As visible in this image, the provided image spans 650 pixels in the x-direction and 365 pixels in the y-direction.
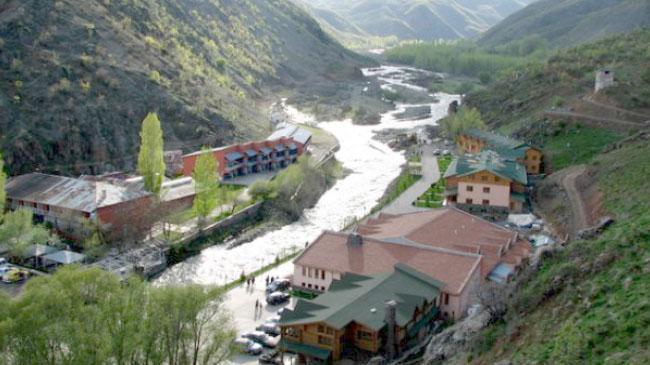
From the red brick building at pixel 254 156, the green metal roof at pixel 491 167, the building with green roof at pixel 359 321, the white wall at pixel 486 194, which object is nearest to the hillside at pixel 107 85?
the red brick building at pixel 254 156

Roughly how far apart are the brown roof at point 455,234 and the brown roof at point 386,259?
181cm

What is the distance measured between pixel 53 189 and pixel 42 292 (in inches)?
1009

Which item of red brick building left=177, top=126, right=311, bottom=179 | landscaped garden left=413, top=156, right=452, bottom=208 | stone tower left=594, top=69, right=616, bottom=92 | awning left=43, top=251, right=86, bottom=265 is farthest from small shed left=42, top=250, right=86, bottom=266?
stone tower left=594, top=69, right=616, bottom=92

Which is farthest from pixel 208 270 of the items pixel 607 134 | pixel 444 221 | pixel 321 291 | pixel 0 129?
pixel 607 134

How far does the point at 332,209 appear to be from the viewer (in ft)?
178

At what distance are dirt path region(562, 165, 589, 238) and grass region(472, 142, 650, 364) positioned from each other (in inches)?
509

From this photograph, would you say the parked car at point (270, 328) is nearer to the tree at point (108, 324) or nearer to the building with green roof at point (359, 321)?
the building with green roof at point (359, 321)

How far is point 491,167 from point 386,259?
19563 mm

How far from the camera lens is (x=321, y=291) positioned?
109ft

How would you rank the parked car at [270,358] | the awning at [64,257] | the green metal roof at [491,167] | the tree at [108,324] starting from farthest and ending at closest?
the green metal roof at [491,167] < the awning at [64,257] < the parked car at [270,358] < the tree at [108,324]

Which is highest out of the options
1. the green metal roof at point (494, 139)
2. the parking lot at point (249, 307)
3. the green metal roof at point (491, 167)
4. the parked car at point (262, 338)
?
the green metal roof at point (494, 139)

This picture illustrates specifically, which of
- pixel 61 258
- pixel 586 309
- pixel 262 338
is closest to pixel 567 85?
pixel 262 338

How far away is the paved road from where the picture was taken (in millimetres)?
48828

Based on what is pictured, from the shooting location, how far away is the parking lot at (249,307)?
3032 cm
